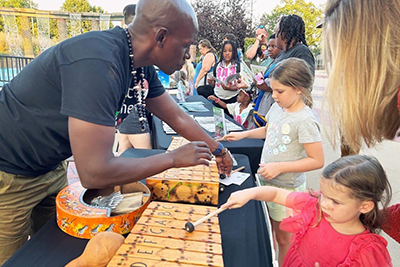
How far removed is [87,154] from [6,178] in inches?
20.9

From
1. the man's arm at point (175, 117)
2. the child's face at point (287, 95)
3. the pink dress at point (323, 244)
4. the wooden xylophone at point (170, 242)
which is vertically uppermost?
the child's face at point (287, 95)

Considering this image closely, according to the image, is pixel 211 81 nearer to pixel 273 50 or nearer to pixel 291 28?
pixel 273 50

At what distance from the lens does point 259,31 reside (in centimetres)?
491

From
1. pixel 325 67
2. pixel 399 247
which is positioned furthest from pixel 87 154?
pixel 399 247

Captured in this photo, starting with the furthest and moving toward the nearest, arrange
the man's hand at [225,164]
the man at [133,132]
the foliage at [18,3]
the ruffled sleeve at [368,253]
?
1. the foliage at [18,3]
2. the man at [133,132]
3. the man's hand at [225,164]
4. the ruffled sleeve at [368,253]

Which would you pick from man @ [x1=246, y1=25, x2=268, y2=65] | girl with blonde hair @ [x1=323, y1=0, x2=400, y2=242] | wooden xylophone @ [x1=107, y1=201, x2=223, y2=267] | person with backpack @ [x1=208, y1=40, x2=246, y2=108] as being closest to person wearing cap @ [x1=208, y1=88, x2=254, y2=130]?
person with backpack @ [x1=208, y1=40, x2=246, y2=108]

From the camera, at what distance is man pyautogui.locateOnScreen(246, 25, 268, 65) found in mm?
4930

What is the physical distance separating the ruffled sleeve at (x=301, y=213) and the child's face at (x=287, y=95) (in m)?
0.68

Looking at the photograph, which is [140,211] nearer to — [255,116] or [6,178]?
[6,178]

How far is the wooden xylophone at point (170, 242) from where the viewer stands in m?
0.83

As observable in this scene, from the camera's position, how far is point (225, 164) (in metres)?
1.68

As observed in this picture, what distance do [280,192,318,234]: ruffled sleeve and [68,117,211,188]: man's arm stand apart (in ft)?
2.10

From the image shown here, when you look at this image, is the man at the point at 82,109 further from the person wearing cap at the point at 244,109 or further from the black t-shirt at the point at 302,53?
the person wearing cap at the point at 244,109

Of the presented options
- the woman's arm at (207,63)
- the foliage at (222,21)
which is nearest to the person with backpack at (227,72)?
the woman's arm at (207,63)
